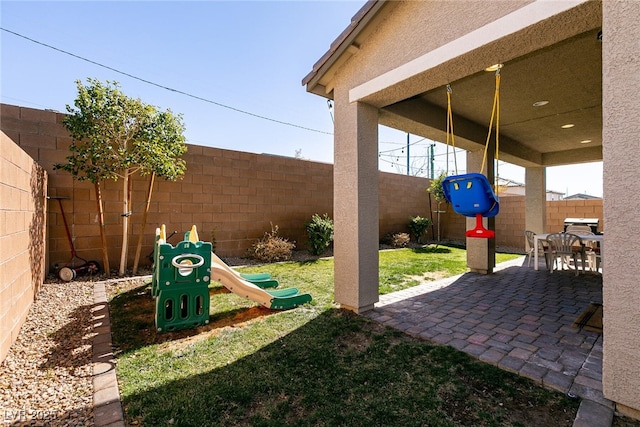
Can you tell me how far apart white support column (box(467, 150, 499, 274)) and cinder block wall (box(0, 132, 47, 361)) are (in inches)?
285

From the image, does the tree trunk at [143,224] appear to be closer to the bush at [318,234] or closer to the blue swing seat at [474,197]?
the bush at [318,234]

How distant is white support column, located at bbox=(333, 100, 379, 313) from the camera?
3607 millimetres

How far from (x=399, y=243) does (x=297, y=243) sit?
13.1ft

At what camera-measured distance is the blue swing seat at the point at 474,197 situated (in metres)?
2.76

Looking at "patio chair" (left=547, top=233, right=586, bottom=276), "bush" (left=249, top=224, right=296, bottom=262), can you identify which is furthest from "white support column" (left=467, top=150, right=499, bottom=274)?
"bush" (left=249, top=224, right=296, bottom=262)

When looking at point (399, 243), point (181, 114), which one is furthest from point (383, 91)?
point (399, 243)

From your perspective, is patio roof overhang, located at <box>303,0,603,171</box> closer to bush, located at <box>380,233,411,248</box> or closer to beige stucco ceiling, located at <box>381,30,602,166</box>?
beige stucco ceiling, located at <box>381,30,602,166</box>

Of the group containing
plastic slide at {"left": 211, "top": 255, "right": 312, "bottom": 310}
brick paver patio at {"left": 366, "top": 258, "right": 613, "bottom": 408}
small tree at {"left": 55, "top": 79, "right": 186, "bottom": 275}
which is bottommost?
brick paver patio at {"left": 366, "top": 258, "right": 613, "bottom": 408}

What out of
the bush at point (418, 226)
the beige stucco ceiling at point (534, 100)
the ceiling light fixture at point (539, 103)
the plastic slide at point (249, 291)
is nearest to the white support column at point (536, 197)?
the beige stucco ceiling at point (534, 100)

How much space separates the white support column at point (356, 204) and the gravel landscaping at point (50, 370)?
268 centimetres

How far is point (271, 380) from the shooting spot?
7.57ft

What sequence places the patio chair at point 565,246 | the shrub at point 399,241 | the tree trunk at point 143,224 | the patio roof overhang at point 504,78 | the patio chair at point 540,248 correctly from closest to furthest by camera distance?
the patio roof overhang at point 504,78, the tree trunk at point 143,224, the patio chair at point 565,246, the patio chair at point 540,248, the shrub at point 399,241

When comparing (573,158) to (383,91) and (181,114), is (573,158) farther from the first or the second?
(181,114)

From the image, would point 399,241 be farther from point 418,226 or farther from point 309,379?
point 309,379
